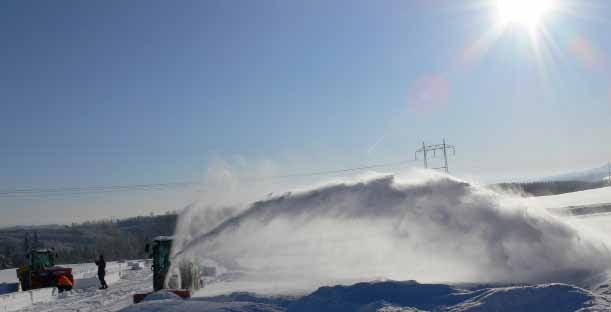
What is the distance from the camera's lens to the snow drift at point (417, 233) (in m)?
16.1

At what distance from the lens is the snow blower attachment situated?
56.9 ft

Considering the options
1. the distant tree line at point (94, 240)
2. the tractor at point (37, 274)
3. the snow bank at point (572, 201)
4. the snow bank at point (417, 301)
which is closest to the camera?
the snow bank at point (417, 301)

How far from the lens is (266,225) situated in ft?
Result: 62.8

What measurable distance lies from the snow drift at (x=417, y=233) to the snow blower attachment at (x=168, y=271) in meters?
0.49

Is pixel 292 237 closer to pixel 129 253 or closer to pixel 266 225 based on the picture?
pixel 266 225

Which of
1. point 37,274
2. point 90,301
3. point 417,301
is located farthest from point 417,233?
point 37,274

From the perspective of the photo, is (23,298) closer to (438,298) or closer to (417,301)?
(417,301)

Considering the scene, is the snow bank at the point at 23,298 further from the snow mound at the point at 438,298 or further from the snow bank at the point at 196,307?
the snow mound at the point at 438,298

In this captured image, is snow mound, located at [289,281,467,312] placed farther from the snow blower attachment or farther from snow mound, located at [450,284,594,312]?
the snow blower attachment

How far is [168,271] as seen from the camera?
18.1 meters

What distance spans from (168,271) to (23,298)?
748 cm

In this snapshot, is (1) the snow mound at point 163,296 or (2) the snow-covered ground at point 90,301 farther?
(2) the snow-covered ground at point 90,301

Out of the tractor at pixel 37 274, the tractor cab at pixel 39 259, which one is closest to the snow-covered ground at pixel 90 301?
the tractor at pixel 37 274

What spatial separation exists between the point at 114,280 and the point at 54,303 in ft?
33.1
